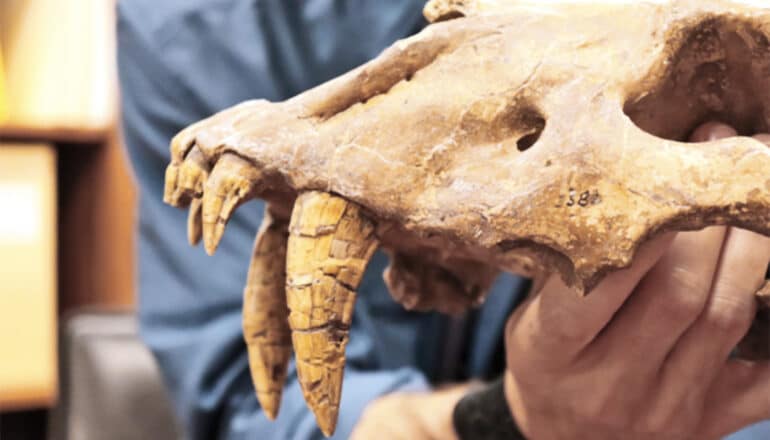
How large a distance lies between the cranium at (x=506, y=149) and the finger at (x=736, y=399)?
16 cm

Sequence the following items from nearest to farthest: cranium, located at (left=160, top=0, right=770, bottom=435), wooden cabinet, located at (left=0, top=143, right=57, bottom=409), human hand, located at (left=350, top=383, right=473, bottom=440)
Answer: cranium, located at (left=160, top=0, right=770, bottom=435)
human hand, located at (left=350, top=383, right=473, bottom=440)
wooden cabinet, located at (left=0, top=143, right=57, bottom=409)

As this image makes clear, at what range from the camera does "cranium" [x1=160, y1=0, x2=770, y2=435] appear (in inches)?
18.7

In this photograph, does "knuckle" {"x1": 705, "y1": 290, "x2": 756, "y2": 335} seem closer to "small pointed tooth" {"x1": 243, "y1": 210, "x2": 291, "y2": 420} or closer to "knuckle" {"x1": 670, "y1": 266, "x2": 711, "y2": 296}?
"knuckle" {"x1": 670, "y1": 266, "x2": 711, "y2": 296}

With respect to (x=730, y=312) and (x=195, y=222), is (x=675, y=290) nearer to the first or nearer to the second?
(x=730, y=312)

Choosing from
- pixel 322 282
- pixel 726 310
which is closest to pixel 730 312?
pixel 726 310

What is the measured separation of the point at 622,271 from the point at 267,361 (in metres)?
0.24

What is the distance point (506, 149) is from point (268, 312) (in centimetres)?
20

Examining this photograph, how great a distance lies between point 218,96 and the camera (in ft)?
3.53

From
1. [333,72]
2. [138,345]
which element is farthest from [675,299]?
[138,345]

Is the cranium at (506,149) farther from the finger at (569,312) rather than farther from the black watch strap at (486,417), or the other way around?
the black watch strap at (486,417)

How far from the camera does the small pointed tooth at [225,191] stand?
519 millimetres

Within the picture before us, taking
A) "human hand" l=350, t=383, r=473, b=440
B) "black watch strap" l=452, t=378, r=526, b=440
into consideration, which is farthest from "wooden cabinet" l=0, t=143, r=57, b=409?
"black watch strap" l=452, t=378, r=526, b=440

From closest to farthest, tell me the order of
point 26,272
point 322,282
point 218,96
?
point 322,282 < point 218,96 < point 26,272

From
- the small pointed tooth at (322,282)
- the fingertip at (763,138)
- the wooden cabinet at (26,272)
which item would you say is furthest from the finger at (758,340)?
the wooden cabinet at (26,272)
